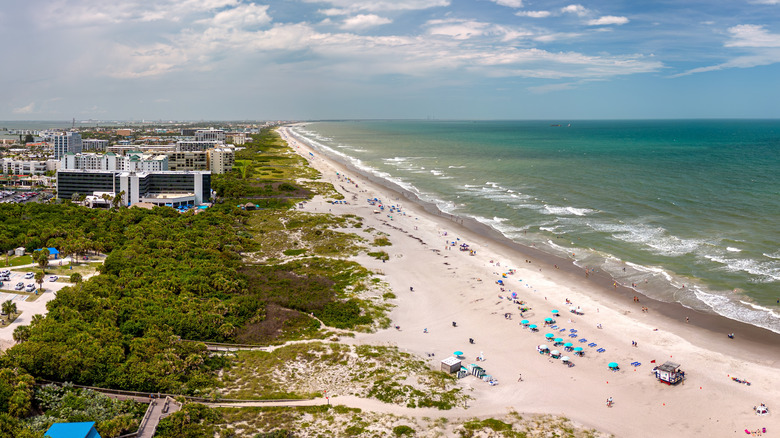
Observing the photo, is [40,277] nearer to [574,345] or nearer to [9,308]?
[9,308]

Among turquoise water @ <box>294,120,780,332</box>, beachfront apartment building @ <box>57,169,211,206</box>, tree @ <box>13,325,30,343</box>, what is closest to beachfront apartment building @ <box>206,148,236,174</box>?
beachfront apartment building @ <box>57,169,211,206</box>

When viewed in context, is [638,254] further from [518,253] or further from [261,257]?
[261,257]

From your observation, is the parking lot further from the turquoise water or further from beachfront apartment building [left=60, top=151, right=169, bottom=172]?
beachfront apartment building [left=60, top=151, right=169, bottom=172]

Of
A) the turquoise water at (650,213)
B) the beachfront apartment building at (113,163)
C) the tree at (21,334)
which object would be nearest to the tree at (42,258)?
the tree at (21,334)

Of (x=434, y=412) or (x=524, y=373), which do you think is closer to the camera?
(x=434, y=412)

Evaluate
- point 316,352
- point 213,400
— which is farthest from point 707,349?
point 213,400
